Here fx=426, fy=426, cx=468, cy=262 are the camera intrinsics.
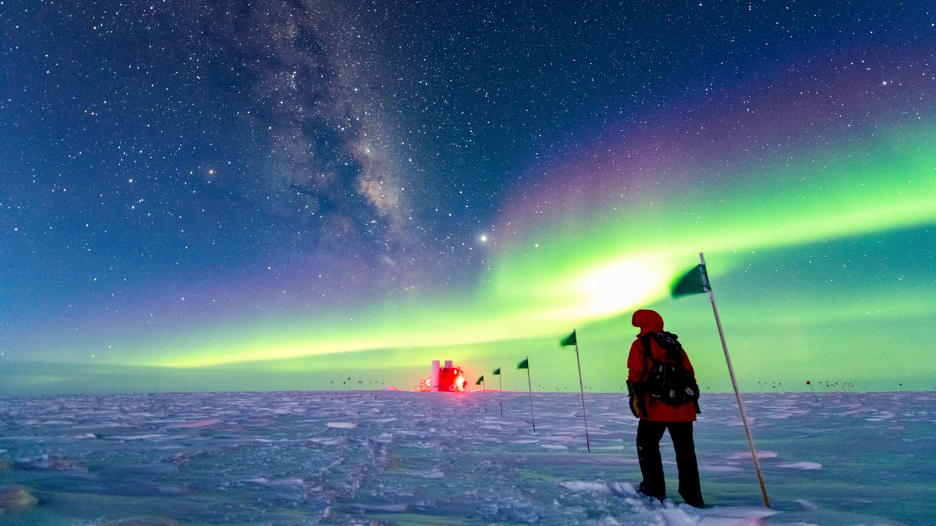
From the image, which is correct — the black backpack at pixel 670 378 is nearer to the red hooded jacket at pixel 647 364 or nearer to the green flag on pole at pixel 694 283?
the red hooded jacket at pixel 647 364

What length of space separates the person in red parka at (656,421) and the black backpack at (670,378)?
3cm

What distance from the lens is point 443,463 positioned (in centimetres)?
783

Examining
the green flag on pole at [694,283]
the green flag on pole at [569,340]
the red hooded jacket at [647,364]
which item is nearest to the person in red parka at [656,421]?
the red hooded jacket at [647,364]

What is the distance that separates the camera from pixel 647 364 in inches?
195

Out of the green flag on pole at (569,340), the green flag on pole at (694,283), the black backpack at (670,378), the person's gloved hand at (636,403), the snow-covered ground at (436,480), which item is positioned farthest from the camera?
the green flag on pole at (569,340)

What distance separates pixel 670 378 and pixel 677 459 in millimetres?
872

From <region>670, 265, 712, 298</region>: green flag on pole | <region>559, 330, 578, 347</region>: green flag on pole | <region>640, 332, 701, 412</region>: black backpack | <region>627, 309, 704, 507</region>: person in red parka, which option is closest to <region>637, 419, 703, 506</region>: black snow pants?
<region>627, 309, 704, 507</region>: person in red parka

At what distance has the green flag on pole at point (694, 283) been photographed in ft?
17.3

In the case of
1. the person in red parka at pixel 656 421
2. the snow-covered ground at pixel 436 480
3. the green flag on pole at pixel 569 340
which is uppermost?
the green flag on pole at pixel 569 340

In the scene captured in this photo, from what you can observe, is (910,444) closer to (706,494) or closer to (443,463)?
(706,494)

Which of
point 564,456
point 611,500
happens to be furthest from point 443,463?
point 611,500

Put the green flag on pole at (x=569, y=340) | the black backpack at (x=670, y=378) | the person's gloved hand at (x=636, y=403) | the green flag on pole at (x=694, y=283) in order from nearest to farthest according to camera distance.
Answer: the black backpack at (x=670, y=378) < the person's gloved hand at (x=636, y=403) < the green flag on pole at (x=694, y=283) < the green flag on pole at (x=569, y=340)

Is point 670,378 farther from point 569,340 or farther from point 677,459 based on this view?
point 569,340

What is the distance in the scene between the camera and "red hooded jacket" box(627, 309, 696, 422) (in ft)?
15.6
